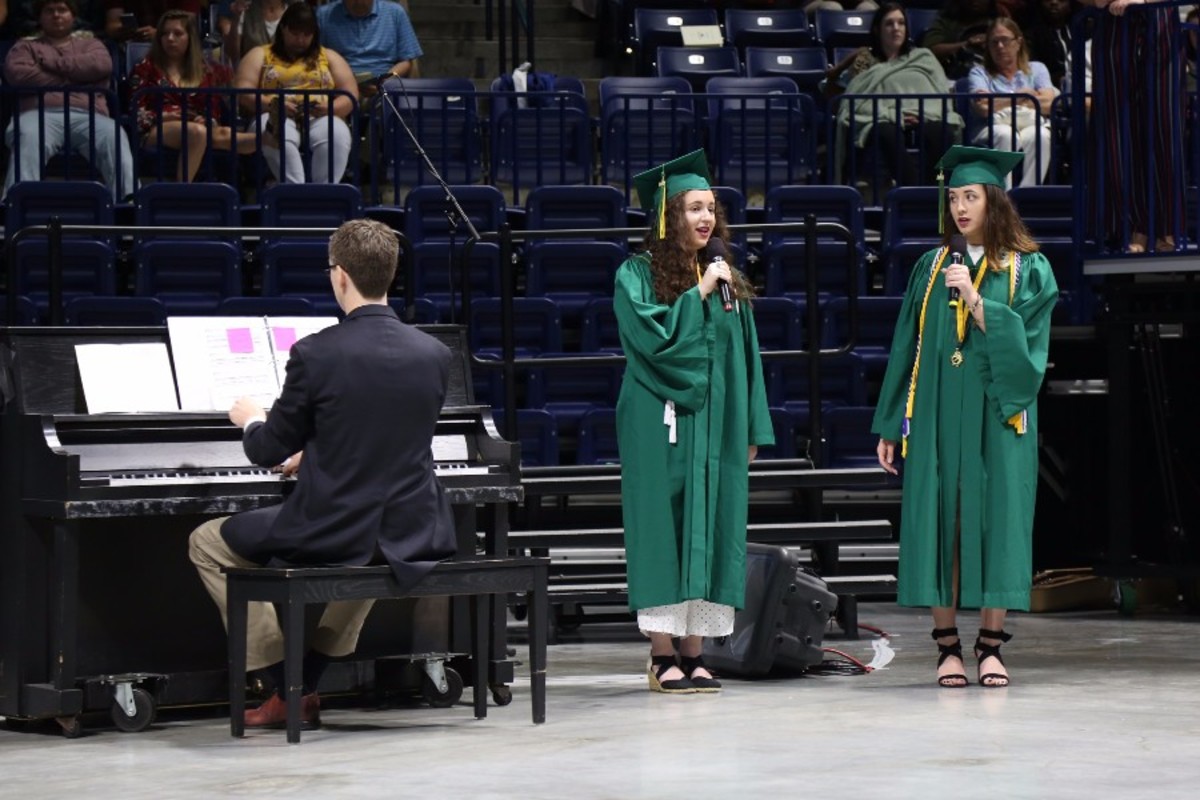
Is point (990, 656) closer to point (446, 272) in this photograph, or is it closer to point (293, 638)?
point (293, 638)

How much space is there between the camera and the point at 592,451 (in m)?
10.5

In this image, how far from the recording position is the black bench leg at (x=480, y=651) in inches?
258

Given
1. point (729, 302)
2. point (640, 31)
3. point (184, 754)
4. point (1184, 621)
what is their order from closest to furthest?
point (184, 754) → point (729, 302) → point (1184, 621) → point (640, 31)

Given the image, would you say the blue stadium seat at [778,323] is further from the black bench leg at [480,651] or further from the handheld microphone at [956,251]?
the black bench leg at [480,651]

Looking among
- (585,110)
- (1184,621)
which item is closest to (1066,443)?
(1184,621)

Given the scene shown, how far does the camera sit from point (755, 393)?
7406 millimetres

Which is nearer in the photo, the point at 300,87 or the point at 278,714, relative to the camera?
the point at 278,714

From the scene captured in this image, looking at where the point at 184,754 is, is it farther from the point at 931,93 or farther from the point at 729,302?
the point at 931,93

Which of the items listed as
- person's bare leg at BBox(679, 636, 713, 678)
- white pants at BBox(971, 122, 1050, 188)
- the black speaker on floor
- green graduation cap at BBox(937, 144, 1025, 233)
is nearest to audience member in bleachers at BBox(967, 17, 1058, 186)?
white pants at BBox(971, 122, 1050, 188)

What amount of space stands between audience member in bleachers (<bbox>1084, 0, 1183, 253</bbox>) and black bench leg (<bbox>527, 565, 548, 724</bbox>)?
166 inches

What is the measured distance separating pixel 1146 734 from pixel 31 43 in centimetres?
783

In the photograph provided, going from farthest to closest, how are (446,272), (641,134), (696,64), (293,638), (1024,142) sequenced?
(696,64)
(1024,142)
(641,134)
(446,272)
(293,638)

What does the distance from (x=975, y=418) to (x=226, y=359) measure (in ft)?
7.92

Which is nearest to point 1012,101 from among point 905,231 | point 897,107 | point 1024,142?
point 1024,142
